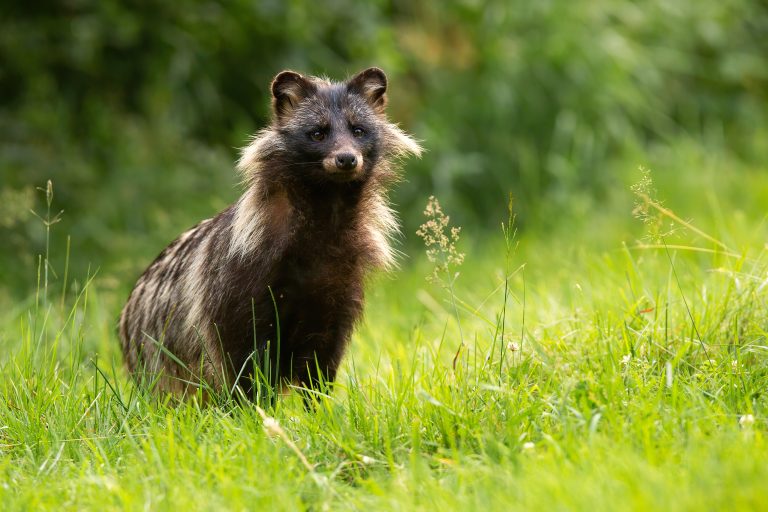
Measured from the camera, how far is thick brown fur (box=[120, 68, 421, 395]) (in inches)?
189

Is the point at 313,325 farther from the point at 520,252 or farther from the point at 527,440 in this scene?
the point at 520,252

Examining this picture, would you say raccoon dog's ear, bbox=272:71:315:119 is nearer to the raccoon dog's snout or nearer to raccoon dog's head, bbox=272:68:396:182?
raccoon dog's head, bbox=272:68:396:182

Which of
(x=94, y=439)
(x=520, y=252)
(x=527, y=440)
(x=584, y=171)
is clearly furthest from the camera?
Result: (x=584, y=171)

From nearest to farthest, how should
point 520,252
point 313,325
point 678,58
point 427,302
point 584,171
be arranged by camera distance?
point 313,325 < point 427,302 < point 520,252 < point 584,171 < point 678,58

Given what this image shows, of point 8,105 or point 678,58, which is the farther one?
point 678,58

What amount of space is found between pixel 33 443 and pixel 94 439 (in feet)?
0.98

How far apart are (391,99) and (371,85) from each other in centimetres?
481

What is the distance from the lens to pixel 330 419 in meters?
4.06

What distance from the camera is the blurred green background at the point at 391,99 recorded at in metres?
8.73

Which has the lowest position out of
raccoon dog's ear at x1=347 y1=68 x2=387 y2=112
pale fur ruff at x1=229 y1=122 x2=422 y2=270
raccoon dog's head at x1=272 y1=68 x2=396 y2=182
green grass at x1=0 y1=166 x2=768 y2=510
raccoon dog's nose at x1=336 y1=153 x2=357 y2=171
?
green grass at x1=0 y1=166 x2=768 y2=510

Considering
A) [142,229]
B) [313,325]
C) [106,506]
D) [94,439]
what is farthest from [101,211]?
[106,506]

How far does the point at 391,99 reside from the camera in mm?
10289

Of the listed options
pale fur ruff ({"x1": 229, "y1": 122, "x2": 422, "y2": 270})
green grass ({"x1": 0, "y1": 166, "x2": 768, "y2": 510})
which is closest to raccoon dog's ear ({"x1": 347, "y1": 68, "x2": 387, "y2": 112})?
pale fur ruff ({"x1": 229, "y1": 122, "x2": 422, "y2": 270})

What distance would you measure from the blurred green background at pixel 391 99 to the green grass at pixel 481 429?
3.68 meters
